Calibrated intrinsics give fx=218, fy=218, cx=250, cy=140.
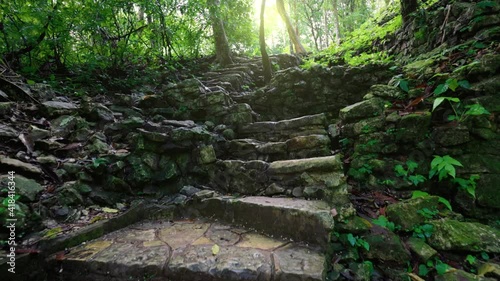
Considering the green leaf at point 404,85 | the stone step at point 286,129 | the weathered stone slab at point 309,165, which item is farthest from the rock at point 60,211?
the green leaf at point 404,85

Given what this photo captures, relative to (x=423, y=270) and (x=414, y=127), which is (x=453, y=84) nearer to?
(x=414, y=127)

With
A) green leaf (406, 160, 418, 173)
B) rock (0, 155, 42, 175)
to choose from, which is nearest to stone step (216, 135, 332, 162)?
green leaf (406, 160, 418, 173)

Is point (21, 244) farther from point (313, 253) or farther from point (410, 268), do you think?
point (410, 268)

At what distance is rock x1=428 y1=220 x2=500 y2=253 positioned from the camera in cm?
222

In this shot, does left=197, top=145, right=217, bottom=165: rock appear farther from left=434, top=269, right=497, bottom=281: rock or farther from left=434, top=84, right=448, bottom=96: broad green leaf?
left=434, top=84, right=448, bottom=96: broad green leaf

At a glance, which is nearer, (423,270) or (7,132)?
(423,270)

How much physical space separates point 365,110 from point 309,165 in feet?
5.45

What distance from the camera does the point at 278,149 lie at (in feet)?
12.2

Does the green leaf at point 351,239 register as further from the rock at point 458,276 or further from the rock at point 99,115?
the rock at point 99,115

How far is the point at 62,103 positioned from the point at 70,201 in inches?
110

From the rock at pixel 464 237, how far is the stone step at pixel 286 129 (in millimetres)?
2073

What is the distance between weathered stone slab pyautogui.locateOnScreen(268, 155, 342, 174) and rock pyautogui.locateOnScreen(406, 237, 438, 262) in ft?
3.44

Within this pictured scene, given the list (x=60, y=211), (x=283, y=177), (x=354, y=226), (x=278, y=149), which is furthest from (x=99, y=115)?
(x=354, y=226)

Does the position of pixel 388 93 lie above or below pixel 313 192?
above
